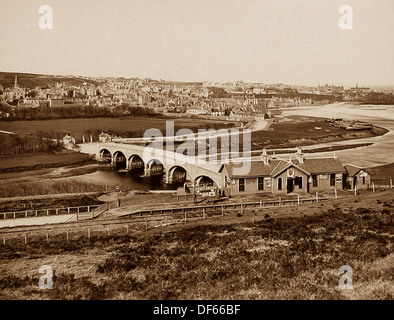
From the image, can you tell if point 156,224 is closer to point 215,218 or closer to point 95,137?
point 215,218

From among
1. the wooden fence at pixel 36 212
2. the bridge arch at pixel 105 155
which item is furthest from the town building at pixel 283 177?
the bridge arch at pixel 105 155

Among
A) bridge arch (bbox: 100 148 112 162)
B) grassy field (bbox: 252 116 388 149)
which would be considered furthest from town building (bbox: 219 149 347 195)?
bridge arch (bbox: 100 148 112 162)

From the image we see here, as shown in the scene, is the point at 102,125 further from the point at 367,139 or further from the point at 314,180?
the point at 367,139

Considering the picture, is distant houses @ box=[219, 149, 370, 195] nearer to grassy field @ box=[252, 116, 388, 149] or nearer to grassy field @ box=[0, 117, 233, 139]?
grassy field @ box=[252, 116, 388, 149]

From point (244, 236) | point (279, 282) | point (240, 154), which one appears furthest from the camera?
point (240, 154)

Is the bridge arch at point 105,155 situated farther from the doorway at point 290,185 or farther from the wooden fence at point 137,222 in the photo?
the doorway at point 290,185
